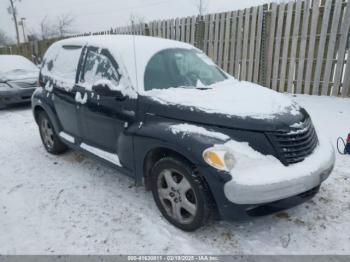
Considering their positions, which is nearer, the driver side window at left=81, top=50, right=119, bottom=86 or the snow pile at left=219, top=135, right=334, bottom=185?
the snow pile at left=219, top=135, right=334, bottom=185

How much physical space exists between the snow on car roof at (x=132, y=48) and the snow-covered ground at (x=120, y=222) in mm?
1410

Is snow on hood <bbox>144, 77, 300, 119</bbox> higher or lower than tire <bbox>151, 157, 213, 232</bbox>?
higher

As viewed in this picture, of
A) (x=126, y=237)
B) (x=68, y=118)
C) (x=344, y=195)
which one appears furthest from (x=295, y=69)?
(x=126, y=237)

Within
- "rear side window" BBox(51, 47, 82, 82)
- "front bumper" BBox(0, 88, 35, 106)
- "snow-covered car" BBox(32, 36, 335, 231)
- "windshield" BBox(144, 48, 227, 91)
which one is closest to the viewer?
"snow-covered car" BBox(32, 36, 335, 231)

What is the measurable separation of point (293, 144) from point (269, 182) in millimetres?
499

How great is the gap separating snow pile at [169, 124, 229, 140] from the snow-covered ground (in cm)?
99

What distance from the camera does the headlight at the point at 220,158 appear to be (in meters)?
2.44

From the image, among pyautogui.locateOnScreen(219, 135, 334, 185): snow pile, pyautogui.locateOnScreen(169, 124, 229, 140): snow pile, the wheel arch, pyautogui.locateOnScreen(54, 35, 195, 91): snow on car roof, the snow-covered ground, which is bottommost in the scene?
the snow-covered ground

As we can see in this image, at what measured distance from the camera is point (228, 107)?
2.76 m

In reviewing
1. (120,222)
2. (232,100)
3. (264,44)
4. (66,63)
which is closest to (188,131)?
(232,100)

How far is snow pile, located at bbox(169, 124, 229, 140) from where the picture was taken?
2.60 metres

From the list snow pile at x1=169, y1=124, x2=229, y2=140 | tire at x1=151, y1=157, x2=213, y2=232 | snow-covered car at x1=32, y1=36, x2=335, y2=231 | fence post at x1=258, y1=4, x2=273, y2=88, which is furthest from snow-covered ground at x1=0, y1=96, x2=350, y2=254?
fence post at x1=258, y1=4, x2=273, y2=88

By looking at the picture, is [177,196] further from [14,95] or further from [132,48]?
[14,95]

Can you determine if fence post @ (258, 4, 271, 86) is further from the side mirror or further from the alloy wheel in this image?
Result: the alloy wheel
